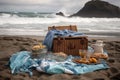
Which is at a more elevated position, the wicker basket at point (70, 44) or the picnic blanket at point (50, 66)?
the wicker basket at point (70, 44)

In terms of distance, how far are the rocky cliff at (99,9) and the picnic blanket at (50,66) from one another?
1833 inches

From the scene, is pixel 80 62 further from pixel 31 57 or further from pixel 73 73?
pixel 31 57

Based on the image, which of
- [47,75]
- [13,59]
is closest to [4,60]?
[13,59]

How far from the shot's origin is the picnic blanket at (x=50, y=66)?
567 cm

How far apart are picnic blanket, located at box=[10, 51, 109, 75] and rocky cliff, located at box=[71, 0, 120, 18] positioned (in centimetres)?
4657

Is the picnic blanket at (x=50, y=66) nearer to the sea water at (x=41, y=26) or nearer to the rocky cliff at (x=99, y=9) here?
the sea water at (x=41, y=26)

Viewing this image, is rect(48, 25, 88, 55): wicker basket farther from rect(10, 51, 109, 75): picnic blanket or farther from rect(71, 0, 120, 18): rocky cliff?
rect(71, 0, 120, 18): rocky cliff

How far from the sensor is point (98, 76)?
5461 mm

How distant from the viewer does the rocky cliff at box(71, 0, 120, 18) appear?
5319 centimetres

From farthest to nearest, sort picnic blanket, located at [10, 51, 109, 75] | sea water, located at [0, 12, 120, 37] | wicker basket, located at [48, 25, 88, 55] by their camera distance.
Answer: sea water, located at [0, 12, 120, 37]
wicker basket, located at [48, 25, 88, 55]
picnic blanket, located at [10, 51, 109, 75]

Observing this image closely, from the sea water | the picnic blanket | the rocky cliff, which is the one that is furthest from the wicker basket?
the rocky cliff

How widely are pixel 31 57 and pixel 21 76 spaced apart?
4.19ft

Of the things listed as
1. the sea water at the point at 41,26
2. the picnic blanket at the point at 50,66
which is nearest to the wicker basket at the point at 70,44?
the picnic blanket at the point at 50,66

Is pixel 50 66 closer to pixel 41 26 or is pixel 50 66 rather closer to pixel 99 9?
pixel 41 26
